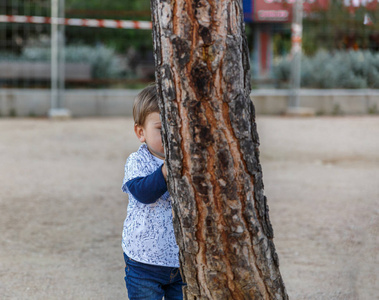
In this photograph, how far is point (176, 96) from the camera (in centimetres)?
189

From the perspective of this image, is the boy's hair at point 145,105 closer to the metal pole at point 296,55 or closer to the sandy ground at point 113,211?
the sandy ground at point 113,211

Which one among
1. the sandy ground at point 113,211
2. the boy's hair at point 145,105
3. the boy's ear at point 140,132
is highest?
the boy's hair at point 145,105

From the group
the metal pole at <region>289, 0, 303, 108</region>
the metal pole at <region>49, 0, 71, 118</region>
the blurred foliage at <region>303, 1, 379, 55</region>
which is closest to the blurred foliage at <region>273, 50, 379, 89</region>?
the blurred foliage at <region>303, 1, 379, 55</region>

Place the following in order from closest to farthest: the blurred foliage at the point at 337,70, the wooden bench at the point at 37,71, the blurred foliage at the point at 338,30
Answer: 1. the wooden bench at the point at 37,71
2. the blurred foliage at the point at 337,70
3. the blurred foliage at the point at 338,30

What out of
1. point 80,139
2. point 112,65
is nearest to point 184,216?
point 80,139

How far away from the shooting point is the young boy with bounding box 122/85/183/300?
2.32 m

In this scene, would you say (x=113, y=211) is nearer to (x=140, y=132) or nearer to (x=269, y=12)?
(x=140, y=132)

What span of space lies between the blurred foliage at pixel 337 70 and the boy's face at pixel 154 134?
33.5 feet

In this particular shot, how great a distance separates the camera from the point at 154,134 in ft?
7.63

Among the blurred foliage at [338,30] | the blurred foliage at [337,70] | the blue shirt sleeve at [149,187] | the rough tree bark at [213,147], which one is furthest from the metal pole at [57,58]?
the rough tree bark at [213,147]

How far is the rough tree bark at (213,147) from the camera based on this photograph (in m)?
1.86

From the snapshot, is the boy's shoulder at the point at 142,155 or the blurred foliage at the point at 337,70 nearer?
the boy's shoulder at the point at 142,155

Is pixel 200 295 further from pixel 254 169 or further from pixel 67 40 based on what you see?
pixel 67 40

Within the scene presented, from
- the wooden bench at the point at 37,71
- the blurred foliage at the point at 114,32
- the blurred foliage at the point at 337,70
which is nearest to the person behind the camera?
the wooden bench at the point at 37,71
